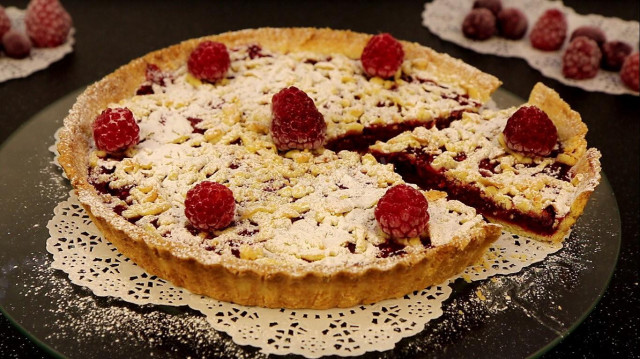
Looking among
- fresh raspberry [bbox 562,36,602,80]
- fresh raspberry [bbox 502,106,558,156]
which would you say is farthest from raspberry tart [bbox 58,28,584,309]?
fresh raspberry [bbox 562,36,602,80]

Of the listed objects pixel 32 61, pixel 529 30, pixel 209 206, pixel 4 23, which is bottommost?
pixel 32 61

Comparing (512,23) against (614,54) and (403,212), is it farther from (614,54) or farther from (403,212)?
(403,212)

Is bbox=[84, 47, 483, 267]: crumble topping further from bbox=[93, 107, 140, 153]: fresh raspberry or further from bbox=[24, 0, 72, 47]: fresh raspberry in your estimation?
bbox=[24, 0, 72, 47]: fresh raspberry

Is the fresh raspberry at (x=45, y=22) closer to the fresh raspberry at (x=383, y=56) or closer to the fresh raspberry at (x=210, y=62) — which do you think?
the fresh raspberry at (x=210, y=62)

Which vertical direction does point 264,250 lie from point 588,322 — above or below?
above

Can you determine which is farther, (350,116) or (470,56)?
Result: (470,56)

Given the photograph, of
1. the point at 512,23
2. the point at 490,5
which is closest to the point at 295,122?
the point at 512,23

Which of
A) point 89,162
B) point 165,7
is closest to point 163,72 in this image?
point 89,162

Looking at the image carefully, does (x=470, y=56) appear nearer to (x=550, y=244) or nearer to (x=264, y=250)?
(x=550, y=244)
